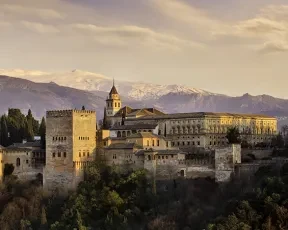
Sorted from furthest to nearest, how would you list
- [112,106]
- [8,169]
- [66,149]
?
1. [112,106]
2. [8,169]
3. [66,149]

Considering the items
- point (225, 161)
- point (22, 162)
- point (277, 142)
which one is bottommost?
point (22, 162)

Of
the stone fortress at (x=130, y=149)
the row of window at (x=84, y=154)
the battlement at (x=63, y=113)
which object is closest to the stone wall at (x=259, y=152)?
the stone fortress at (x=130, y=149)

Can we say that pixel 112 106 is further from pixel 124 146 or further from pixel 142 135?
pixel 124 146

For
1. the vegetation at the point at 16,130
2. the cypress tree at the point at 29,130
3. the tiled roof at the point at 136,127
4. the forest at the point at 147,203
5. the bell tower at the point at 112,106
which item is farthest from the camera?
the bell tower at the point at 112,106

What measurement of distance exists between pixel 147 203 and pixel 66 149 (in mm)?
7330

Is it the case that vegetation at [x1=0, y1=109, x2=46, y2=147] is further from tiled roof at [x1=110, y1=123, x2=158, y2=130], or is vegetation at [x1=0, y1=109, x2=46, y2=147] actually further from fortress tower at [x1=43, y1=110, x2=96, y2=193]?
fortress tower at [x1=43, y1=110, x2=96, y2=193]

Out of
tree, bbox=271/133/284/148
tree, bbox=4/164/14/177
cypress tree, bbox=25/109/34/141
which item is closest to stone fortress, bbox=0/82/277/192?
tree, bbox=4/164/14/177

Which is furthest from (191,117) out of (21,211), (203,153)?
(21,211)

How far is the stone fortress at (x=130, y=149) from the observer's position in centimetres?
4384

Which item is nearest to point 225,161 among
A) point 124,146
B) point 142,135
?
point 124,146

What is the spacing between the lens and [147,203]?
42375mm

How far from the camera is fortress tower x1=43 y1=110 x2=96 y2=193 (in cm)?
4609

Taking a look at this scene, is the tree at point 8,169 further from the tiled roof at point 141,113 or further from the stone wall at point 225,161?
the stone wall at point 225,161

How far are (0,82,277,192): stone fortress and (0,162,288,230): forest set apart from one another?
2.48 feet
